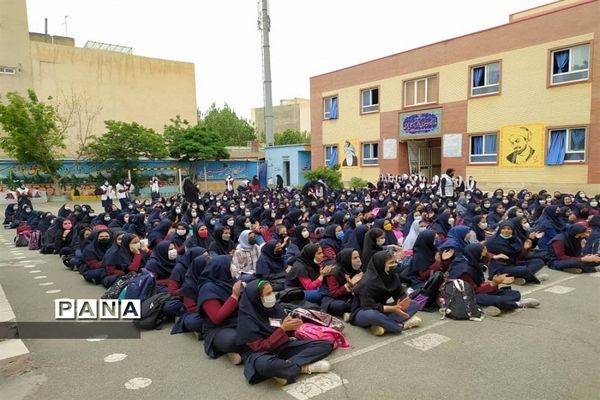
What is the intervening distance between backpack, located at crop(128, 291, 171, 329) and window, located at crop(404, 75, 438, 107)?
16.9 m

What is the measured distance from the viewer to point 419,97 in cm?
1977

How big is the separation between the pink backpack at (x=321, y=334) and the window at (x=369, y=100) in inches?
737

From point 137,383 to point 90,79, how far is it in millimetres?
29617

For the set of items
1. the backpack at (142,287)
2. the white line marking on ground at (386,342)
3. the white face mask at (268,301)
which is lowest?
the white line marking on ground at (386,342)

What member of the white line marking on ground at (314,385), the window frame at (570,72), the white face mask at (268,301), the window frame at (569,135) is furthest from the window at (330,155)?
the white line marking on ground at (314,385)

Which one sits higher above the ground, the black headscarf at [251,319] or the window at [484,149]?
the window at [484,149]

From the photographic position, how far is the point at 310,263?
526 cm

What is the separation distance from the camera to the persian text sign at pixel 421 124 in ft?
62.0

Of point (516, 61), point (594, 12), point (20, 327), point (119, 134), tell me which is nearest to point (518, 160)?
point (516, 61)

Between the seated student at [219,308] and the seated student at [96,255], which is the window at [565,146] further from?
the seated student at [219,308]

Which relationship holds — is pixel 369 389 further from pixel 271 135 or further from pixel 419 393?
pixel 271 135

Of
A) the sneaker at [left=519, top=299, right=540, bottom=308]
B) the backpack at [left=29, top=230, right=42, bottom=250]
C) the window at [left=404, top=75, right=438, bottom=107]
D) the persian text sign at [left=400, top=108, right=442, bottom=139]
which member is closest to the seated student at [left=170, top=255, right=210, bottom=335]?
the sneaker at [left=519, top=299, right=540, bottom=308]

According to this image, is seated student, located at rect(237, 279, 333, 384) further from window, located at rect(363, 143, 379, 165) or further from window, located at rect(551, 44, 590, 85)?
window, located at rect(363, 143, 379, 165)

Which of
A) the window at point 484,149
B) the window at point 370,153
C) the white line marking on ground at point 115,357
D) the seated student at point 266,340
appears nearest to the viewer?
the seated student at point 266,340
